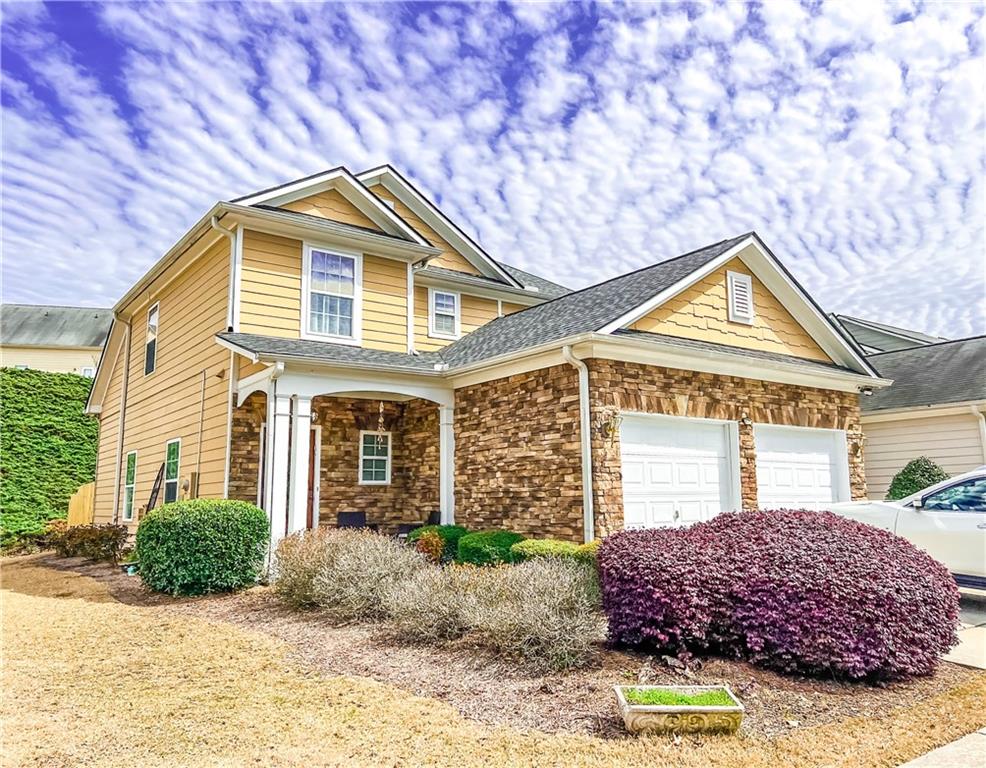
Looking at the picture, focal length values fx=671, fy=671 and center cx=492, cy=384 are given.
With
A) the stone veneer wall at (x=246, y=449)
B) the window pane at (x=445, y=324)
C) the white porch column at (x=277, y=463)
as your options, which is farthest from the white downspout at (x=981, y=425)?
the stone veneer wall at (x=246, y=449)

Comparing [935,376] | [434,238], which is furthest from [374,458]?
[935,376]

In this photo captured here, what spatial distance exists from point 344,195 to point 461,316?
3974mm

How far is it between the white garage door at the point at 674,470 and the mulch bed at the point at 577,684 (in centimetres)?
441

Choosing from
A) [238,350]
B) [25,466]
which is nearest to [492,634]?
[238,350]

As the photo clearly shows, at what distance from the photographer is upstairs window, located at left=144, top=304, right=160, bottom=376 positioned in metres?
15.7

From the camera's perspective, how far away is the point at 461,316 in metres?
15.9

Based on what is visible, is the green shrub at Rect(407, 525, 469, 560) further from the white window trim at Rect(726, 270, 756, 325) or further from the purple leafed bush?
the white window trim at Rect(726, 270, 756, 325)

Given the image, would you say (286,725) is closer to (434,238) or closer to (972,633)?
(972,633)

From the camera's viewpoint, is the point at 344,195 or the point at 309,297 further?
the point at 344,195

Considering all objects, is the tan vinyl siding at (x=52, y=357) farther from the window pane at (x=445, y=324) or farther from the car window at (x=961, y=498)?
the car window at (x=961, y=498)

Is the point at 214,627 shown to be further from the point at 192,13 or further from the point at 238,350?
the point at 192,13

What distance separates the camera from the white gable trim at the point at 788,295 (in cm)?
1148

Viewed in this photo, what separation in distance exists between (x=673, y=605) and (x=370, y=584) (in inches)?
145

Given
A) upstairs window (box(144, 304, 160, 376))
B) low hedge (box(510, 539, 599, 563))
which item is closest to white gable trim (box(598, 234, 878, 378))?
low hedge (box(510, 539, 599, 563))
